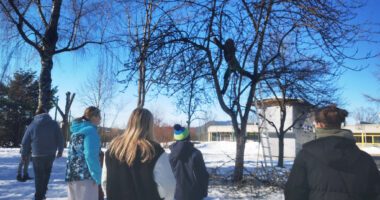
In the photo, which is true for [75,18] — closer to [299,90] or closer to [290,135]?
[299,90]

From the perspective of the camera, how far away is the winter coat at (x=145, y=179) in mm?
3102

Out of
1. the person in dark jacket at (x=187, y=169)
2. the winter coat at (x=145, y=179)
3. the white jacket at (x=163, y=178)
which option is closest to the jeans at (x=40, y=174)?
the person in dark jacket at (x=187, y=169)

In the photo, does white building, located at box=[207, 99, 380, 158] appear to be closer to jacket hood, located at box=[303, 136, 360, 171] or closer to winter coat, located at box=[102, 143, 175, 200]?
jacket hood, located at box=[303, 136, 360, 171]

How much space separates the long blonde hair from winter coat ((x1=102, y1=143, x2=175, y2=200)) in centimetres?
4

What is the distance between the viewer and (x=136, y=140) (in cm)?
320

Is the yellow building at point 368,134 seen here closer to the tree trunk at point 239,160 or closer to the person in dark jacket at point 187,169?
the tree trunk at point 239,160

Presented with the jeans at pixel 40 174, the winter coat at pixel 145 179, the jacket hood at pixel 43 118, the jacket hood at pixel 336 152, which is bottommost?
the jeans at pixel 40 174

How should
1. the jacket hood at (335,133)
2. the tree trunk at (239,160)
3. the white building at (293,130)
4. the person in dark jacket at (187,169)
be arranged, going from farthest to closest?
1. the white building at (293,130)
2. the tree trunk at (239,160)
3. the person in dark jacket at (187,169)
4. the jacket hood at (335,133)

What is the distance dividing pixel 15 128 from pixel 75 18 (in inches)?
1096

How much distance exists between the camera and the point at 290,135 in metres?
31.1

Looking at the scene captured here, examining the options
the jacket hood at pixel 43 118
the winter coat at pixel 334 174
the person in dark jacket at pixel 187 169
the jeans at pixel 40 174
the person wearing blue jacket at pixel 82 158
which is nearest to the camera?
the winter coat at pixel 334 174

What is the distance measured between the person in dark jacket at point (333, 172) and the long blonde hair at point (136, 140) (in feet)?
4.08

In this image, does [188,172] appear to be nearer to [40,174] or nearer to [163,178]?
[163,178]

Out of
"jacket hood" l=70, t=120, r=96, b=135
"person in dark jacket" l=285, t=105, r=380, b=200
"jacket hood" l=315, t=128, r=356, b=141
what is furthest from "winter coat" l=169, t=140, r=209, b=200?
"jacket hood" l=315, t=128, r=356, b=141
